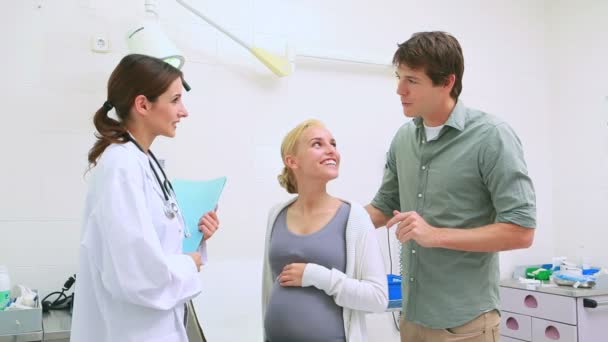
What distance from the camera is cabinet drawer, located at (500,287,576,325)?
2.91 meters

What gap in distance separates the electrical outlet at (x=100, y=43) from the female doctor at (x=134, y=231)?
1.19 meters

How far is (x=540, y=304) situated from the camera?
3062 millimetres

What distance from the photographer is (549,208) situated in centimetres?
373

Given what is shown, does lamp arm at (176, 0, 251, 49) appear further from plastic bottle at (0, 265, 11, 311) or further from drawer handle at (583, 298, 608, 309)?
drawer handle at (583, 298, 608, 309)

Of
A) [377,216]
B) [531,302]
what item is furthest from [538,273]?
[377,216]

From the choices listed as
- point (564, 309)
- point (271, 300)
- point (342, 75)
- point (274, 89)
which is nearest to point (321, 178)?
point (271, 300)

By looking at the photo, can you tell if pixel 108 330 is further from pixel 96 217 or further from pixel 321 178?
pixel 321 178

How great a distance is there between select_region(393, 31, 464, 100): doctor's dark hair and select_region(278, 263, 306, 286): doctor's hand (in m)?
0.68

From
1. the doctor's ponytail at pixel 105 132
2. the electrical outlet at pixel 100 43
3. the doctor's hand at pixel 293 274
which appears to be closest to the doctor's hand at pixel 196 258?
the doctor's hand at pixel 293 274

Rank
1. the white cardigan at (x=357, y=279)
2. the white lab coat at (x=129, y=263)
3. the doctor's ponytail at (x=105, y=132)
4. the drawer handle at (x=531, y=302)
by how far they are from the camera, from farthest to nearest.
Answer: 1. the drawer handle at (x=531, y=302)
2. the white cardigan at (x=357, y=279)
3. the doctor's ponytail at (x=105, y=132)
4. the white lab coat at (x=129, y=263)

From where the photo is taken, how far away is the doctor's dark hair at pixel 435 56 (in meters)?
1.62

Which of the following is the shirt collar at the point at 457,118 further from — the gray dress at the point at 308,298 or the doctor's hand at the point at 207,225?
the doctor's hand at the point at 207,225

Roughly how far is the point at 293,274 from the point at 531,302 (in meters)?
2.16

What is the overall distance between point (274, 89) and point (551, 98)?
80.4 inches
